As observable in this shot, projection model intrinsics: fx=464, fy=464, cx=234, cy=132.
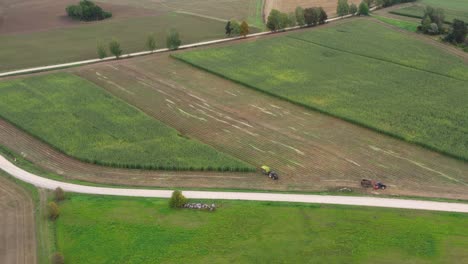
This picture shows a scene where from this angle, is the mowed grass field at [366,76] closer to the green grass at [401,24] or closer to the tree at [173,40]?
the tree at [173,40]

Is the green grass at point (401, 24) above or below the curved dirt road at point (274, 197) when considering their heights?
above

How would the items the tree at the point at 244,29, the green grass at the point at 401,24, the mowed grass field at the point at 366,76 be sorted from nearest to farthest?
the mowed grass field at the point at 366,76, the tree at the point at 244,29, the green grass at the point at 401,24

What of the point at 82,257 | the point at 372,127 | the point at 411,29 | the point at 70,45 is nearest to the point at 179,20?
the point at 70,45

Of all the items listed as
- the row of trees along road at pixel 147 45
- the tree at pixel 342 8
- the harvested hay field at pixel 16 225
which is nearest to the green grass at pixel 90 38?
the row of trees along road at pixel 147 45

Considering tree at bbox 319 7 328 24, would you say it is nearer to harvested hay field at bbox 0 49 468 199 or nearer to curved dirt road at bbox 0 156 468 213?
harvested hay field at bbox 0 49 468 199

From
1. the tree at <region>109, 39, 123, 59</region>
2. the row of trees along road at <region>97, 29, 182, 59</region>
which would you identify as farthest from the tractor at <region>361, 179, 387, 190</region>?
the tree at <region>109, 39, 123, 59</region>

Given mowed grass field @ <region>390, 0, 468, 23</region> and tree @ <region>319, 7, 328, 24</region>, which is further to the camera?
mowed grass field @ <region>390, 0, 468, 23</region>
